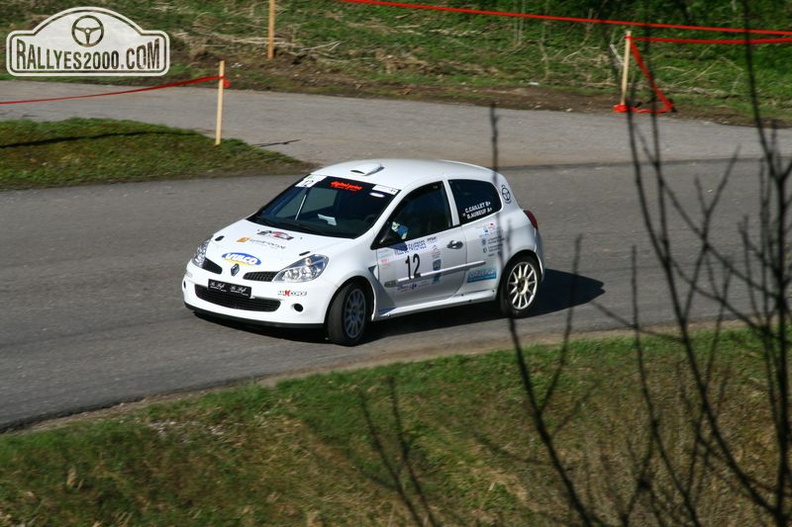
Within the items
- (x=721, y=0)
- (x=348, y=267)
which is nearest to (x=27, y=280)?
(x=348, y=267)

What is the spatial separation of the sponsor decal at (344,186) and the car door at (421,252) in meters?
0.57

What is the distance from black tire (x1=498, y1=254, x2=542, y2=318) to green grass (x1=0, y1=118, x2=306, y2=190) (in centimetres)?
706

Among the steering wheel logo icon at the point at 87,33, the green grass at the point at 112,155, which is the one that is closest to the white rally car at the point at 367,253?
the green grass at the point at 112,155

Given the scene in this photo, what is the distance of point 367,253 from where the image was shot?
461 inches

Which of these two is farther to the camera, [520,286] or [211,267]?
[520,286]

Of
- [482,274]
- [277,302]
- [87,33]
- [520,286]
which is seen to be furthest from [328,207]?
[87,33]

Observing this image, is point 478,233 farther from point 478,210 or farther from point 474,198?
point 474,198

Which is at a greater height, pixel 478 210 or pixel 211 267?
pixel 478 210

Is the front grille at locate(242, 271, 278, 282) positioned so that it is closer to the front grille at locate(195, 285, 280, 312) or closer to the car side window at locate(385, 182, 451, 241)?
the front grille at locate(195, 285, 280, 312)

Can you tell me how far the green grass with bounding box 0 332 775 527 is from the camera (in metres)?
8.66

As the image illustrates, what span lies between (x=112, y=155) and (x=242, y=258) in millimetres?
8011

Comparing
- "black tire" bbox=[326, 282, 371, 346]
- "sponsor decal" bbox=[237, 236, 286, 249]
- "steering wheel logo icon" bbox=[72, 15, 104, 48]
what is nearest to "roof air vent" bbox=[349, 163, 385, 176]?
"sponsor decal" bbox=[237, 236, 286, 249]

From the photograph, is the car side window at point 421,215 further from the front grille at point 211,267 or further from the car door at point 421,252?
the front grille at point 211,267

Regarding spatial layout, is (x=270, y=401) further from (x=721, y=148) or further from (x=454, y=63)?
(x=454, y=63)
